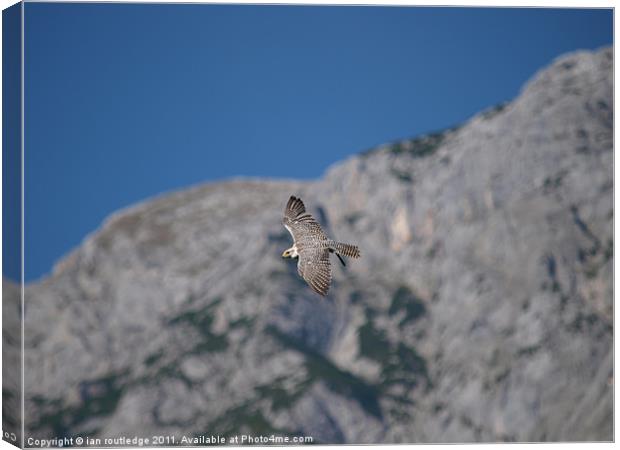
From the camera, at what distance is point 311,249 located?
159 ft

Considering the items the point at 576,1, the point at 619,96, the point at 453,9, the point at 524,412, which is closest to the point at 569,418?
the point at 524,412

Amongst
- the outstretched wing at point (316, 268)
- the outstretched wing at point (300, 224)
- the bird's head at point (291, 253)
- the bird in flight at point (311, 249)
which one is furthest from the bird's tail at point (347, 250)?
the outstretched wing at point (300, 224)

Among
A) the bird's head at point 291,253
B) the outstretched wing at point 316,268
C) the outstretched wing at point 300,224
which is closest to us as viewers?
the outstretched wing at point 316,268

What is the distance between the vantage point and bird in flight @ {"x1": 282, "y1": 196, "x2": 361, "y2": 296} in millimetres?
45469

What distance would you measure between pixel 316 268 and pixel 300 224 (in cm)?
495

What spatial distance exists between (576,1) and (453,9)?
2851 cm

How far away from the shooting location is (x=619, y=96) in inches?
3041

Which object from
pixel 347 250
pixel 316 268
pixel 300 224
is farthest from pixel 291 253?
pixel 347 250

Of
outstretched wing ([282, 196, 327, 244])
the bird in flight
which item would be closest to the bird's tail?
the bird in flight

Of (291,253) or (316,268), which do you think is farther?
(291,253)

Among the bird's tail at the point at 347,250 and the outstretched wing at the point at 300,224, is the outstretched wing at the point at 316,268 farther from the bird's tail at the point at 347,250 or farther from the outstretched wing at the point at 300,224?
the outstretched wing at the point at 300,224

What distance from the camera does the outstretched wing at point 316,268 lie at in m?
44.8

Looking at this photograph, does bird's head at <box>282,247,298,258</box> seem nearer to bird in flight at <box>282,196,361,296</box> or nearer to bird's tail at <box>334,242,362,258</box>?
bird in flight at <box>282,196,361,296</box>

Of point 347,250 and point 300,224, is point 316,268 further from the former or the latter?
point 300,224
